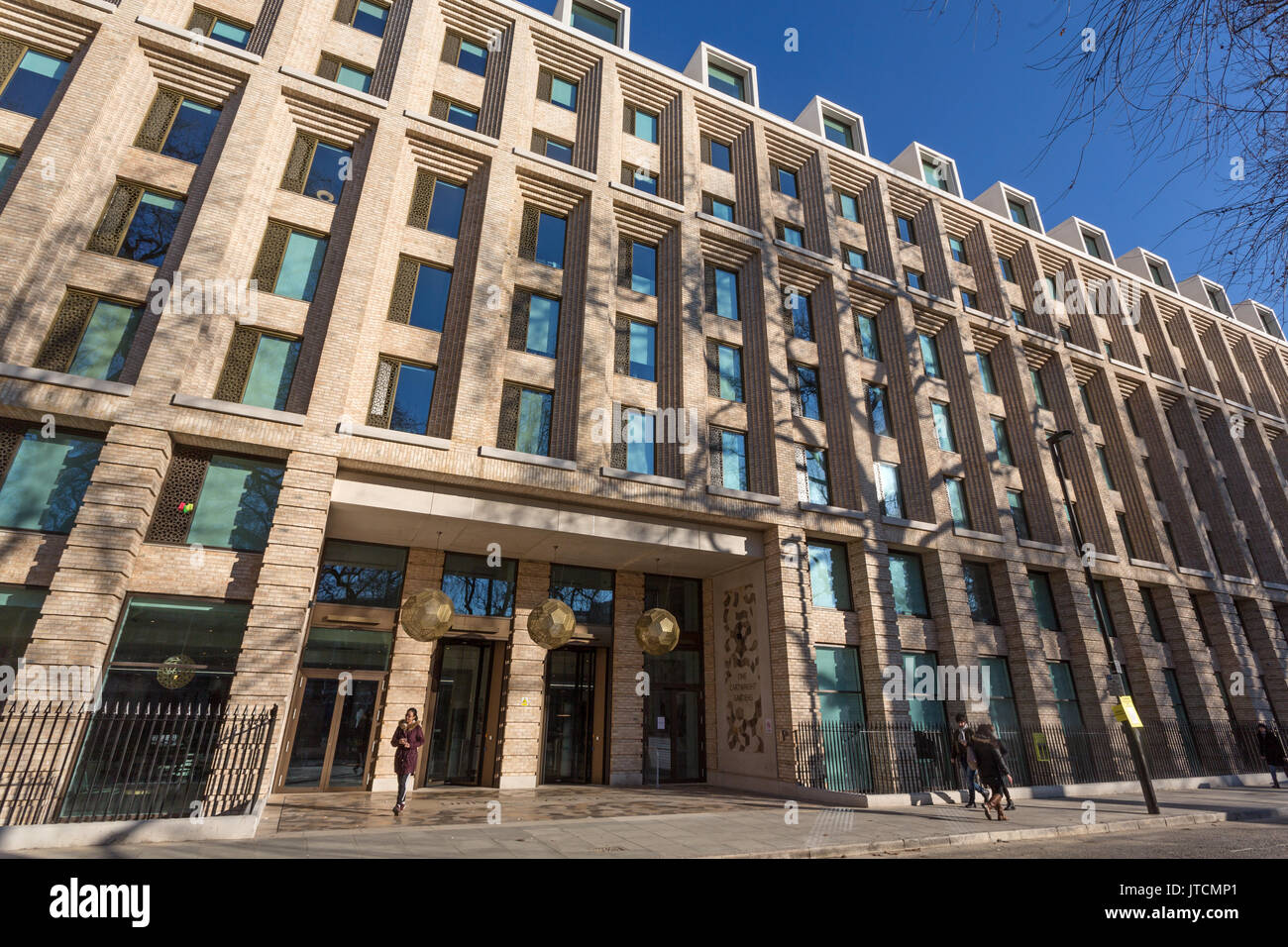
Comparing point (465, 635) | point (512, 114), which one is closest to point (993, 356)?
point (512, 114)

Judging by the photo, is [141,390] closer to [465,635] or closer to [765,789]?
[465,635]

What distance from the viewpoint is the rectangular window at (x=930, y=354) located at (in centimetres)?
2498

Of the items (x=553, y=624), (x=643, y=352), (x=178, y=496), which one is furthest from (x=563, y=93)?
(x=553, y=624)

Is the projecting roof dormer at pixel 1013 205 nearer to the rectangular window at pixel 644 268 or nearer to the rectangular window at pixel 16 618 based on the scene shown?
the rectangular window at pixel 644 268

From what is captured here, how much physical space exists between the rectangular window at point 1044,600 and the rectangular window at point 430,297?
76.5 feet

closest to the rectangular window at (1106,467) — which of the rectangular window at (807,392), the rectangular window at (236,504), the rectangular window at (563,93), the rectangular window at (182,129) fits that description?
the rectangular window at (807,392)

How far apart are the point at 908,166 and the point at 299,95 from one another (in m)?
26.9

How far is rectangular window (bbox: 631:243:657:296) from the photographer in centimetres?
2106

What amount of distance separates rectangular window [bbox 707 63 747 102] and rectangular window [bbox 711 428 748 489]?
54.0ft

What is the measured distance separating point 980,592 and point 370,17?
29.6m

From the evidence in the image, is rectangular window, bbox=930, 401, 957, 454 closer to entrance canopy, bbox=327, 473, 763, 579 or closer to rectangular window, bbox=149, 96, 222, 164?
entrance canopy, bbox=327, 473, 763, 579

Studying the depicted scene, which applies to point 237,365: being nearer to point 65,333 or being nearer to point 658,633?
point 65,333

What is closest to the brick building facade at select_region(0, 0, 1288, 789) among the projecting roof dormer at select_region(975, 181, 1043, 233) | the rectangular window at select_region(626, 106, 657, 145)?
the rectangular window at select_region(626, 106, 657, 145)

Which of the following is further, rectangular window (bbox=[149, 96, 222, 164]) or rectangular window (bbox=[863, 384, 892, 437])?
rectangular window (bbox=[863, 384, 892, 437])
